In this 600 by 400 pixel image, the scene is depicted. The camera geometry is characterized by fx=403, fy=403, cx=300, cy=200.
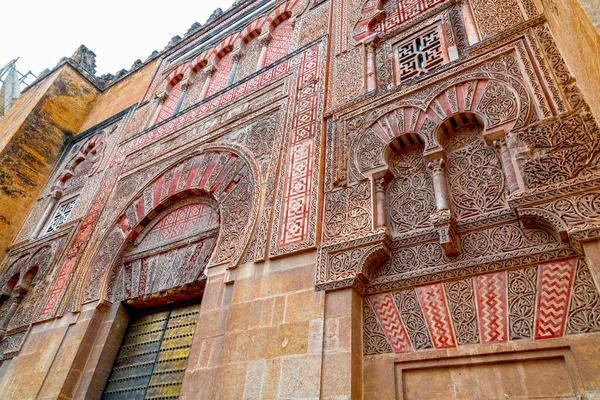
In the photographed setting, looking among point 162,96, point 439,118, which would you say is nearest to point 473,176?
point 439,118

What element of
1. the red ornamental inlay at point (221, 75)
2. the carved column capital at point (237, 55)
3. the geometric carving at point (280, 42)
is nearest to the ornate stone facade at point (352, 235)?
the geometric carving at point (280, 42)

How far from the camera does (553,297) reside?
1943mm

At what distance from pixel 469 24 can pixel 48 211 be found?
648 cm

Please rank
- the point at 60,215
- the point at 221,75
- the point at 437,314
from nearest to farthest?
1. the point at 437,314
2. the point at 221,75
3. the point at 60,215

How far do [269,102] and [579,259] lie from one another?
3269 millimetres

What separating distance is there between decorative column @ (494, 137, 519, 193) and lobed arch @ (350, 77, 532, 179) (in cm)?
9

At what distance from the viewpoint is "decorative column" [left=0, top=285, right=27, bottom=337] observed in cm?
490

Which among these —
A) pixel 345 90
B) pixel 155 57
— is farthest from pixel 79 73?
pixel 345 90

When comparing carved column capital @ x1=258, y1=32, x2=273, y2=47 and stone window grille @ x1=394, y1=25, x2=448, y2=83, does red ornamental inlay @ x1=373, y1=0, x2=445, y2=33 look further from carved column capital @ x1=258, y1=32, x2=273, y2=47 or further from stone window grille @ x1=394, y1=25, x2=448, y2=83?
carved column capital @ x1=258, y1=32, x2=273, y2=47

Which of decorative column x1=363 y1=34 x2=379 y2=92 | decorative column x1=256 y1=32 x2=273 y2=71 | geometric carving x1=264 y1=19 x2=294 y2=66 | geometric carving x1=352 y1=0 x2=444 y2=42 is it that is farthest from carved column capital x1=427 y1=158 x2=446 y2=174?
decorative column x1=256 y1=32 x2=273 y2=71

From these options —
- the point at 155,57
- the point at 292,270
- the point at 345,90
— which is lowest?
the point at 292,270

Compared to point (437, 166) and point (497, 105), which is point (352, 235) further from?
point (497, 105)

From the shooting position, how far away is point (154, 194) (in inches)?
188

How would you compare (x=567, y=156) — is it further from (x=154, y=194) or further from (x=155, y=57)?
(x=155, y=57)
